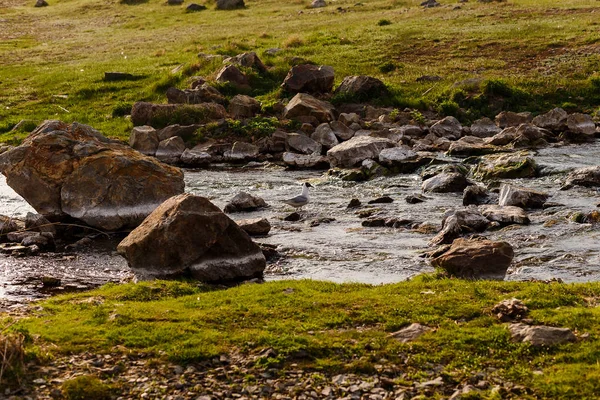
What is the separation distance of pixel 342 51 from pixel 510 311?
37.2 m

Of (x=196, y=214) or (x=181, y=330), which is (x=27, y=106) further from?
(x=181, y=330)

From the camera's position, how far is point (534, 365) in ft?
37.8

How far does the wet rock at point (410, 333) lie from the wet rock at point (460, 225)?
7251 millimetres

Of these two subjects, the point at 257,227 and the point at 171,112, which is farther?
the point at 171,112

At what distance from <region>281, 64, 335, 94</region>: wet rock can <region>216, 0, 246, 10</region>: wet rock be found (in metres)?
40.6

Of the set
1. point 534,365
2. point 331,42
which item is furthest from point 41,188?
point 331,42

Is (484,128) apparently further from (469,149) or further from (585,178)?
(585,178)

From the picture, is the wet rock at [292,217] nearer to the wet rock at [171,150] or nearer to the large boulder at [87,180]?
the large boulder at [87,180]

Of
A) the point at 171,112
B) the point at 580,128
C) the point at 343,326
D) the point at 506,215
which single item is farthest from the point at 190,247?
the point at 580,128

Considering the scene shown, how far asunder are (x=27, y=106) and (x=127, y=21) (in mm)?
37020

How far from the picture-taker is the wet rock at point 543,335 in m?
12.0

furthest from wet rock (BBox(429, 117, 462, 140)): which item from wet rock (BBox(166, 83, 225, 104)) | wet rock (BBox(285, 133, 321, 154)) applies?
wet rock (BBox(166, 83, 225, 104))

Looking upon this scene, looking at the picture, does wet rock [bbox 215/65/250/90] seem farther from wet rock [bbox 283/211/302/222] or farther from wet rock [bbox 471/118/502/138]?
wet rock [bbox 283/211/302/222]

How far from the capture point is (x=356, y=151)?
31.4 meters
